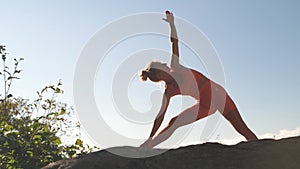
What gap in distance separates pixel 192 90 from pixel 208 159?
1721 mm

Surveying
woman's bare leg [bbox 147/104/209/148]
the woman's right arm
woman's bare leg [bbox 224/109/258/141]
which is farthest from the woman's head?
woman's bare leg [bbox 224/109/258/141]

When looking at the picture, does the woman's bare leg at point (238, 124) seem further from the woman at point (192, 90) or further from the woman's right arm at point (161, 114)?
the woman's right arm at point (161, 114)

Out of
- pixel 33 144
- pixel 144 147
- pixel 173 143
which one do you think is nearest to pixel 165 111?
pixel 173 143

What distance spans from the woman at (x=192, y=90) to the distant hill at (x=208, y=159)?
3.53 ft

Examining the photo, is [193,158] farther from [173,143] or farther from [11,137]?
[11,137]

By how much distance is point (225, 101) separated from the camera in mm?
5066

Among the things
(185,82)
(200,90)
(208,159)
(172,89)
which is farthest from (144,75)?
(208,159)

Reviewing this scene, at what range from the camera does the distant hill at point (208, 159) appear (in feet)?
11.3

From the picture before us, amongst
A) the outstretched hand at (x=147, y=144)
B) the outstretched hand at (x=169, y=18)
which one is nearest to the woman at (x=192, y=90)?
the outstretched hand at (x=169, y=18)

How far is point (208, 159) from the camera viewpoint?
355cm

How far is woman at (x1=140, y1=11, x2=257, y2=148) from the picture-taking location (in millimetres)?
4934

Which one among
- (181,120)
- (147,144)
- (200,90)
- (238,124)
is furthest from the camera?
(200,90)

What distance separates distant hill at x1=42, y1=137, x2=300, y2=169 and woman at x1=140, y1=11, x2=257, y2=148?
1075 millimetres

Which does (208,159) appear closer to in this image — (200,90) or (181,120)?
(181,120)
